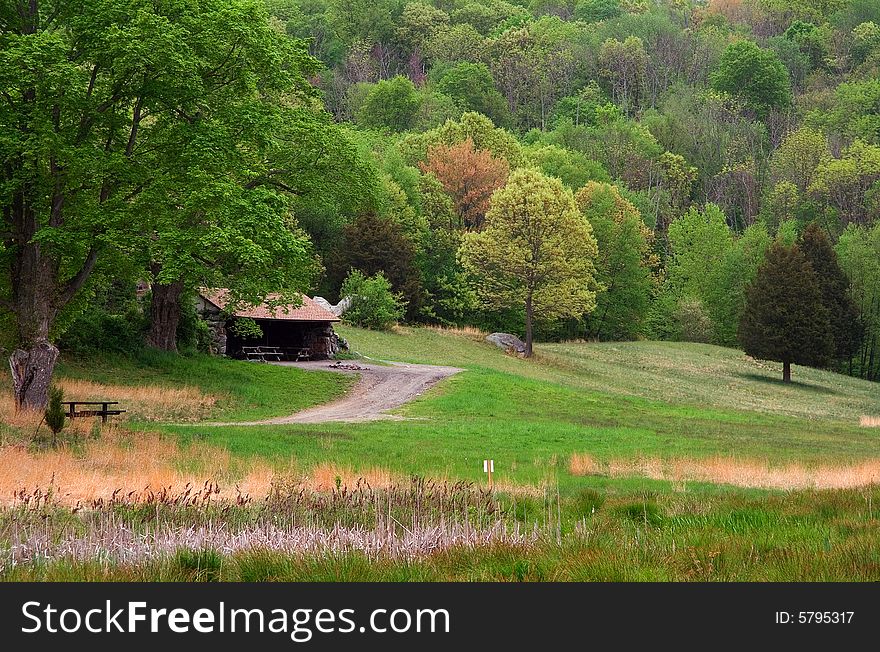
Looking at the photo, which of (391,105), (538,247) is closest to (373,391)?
(538,247)

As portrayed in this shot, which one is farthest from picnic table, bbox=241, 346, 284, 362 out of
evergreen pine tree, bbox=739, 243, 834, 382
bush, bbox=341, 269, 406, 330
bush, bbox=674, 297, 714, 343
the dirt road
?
bush, bbox=674, 297, 714, 343

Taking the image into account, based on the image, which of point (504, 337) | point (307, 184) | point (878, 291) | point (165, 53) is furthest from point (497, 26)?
point (165, 53)

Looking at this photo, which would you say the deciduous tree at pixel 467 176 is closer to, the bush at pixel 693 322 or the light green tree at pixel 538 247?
the light green tree at pixel 538 247

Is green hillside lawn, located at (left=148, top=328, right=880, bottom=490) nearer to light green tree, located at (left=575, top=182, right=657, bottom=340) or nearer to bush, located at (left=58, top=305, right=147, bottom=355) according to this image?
bush, located at (left=58, top=305, right=147, bottom=355)

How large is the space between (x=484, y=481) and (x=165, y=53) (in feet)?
51.2

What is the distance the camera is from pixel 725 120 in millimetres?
126125

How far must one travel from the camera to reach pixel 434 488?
48.8 ft

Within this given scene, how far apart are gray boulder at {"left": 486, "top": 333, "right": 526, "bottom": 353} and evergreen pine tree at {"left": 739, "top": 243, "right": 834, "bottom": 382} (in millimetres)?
17747

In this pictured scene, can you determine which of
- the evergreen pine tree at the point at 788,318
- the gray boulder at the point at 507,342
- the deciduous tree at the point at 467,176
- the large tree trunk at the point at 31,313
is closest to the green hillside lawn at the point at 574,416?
the gray boulder at the point at 507,342

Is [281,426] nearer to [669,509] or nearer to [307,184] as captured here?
[307,184]

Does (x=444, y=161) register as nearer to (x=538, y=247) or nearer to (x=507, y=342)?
(x=538, y=247)

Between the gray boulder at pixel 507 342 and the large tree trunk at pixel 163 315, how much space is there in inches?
1208

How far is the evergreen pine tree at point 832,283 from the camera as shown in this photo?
7950 cm

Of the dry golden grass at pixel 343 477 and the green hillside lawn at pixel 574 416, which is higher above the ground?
the dry golden grass at pixel 343 477
